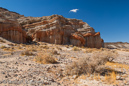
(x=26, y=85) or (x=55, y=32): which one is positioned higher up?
(x=55, y=32)

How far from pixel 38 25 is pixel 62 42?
41.4 feet

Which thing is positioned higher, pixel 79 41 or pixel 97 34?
pixel 97 34

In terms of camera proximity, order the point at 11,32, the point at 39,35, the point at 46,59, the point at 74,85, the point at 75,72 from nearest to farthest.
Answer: the point at 74,85 < the point at 75,72 < the point at 46,59 < the point at 11,32 < the point at 39,35

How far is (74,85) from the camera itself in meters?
3.02

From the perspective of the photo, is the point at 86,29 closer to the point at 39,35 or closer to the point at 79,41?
the point at 79,41

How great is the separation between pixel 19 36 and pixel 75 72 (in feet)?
81.1

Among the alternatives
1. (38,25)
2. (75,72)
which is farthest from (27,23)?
(75,72)

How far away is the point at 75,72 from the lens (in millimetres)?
3914

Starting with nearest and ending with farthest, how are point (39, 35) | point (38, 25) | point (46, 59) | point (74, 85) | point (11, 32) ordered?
point (74, 85)
point (46, 59)
point (11, 32)
point (39, 35)
point (38, 25)

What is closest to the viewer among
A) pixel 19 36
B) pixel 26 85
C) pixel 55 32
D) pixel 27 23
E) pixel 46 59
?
pixel 26 85

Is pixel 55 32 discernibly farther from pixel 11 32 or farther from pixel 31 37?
pixel 11 32

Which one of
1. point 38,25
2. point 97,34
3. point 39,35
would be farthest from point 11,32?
point 97,34

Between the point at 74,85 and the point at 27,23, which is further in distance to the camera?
the point at 27,23

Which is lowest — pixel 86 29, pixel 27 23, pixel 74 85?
pixel 74 85
